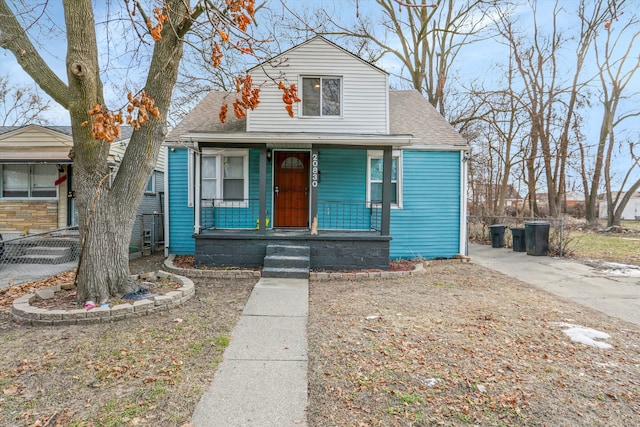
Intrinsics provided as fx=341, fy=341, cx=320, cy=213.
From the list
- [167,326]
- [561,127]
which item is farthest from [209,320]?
[561,127]

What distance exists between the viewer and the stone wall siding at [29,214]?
32.3ft

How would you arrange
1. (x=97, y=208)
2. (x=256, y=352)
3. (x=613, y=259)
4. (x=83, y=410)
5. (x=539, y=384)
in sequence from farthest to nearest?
(x=613, y=259) → (x=97, y=208) → (x=256, y=352) → (x=539, y=384) → (x=83, y=410)

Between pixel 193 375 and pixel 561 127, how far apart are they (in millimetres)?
20664

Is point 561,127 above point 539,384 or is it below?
above

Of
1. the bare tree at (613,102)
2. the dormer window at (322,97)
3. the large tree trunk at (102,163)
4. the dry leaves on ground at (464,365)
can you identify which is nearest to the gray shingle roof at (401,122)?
the dormer window at (322,97)

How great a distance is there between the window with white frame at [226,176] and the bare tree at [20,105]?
1968 cm

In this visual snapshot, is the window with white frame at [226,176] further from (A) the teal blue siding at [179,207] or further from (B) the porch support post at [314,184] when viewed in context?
(B) the porch support post at [314,184]

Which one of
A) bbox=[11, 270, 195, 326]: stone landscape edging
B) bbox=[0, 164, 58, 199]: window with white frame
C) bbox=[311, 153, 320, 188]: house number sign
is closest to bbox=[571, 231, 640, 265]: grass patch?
bbox=[311, 153, 320, 188]: house number sign

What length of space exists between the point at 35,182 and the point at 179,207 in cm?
473

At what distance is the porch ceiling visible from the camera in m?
7.24

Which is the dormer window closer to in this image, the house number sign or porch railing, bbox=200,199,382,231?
the house number sign

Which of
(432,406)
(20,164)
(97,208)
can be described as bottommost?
(432,406)

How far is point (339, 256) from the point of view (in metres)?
7.44

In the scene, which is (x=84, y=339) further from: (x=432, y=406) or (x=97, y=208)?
(x=432, y=406)
